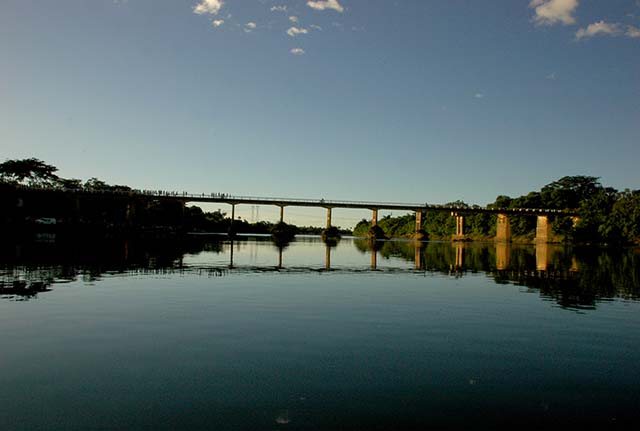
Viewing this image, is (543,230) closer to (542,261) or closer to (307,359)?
(542,261)

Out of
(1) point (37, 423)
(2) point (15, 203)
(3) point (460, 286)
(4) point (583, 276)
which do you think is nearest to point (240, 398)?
(1) point (37, 423)

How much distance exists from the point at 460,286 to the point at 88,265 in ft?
86.1

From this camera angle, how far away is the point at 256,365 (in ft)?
34.0

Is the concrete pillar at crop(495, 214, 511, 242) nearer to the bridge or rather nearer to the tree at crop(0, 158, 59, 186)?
the bridge

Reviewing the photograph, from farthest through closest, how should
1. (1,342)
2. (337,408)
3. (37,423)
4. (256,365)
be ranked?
(1,342), (256,365), (337,408), (37,423)

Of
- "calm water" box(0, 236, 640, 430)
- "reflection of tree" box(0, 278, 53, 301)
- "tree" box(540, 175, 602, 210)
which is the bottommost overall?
"calm water" box(0, 236, 640, 430)

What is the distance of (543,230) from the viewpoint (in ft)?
465

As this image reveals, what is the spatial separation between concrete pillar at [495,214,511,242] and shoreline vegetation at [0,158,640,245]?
766 cm

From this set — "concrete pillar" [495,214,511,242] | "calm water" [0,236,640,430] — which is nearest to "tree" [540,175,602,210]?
"concrete pillar" [495,214,511,242]

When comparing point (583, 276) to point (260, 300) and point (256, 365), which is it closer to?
point (260, 300)

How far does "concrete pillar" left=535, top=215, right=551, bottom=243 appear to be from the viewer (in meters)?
140

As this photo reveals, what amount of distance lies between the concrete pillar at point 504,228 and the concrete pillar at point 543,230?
31.2 feet

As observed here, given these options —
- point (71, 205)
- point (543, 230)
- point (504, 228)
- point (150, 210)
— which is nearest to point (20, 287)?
point (71, 205)

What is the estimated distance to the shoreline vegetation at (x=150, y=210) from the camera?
107312mm
